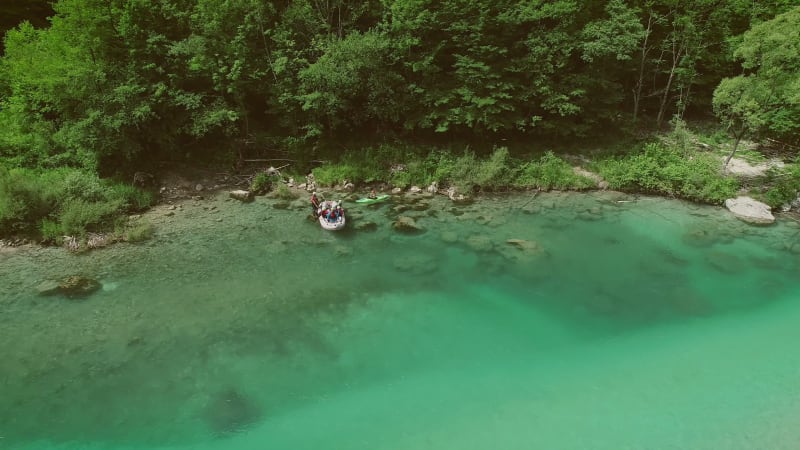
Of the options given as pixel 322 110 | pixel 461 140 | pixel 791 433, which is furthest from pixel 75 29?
pixel 791 433

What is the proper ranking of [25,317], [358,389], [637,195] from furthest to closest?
[637,195]
[25,317]
[358,389]

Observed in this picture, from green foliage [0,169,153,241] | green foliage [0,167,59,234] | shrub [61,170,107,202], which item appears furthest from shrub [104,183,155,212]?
green foliage [0,167,59,234]

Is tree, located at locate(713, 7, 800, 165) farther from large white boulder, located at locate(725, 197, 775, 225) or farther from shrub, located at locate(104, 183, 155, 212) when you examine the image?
shrub, located at locate(104, 183, 155, 212)

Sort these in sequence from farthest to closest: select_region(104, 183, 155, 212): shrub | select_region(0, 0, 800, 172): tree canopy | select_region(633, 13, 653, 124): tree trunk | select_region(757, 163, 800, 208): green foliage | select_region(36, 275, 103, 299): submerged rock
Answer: select_region(633, 13, 653, 124): tree trunk, select_region(757, 163, 800, 208): green foliage, select_region(0, 0, 800, 172): tree canopy, select_region(104, 183, 155, 212): shrub, select_region(36, 275, 103, 299): submerged rock

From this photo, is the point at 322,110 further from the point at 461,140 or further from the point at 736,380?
the point at 736,380

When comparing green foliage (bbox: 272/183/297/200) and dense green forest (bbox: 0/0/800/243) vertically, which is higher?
dense green forest (bbox: 0/0/800/243)

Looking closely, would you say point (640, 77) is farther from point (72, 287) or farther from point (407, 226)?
point (72, 287)

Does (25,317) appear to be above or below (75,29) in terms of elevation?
A: below

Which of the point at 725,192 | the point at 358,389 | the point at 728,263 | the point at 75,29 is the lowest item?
the point at 358,389
